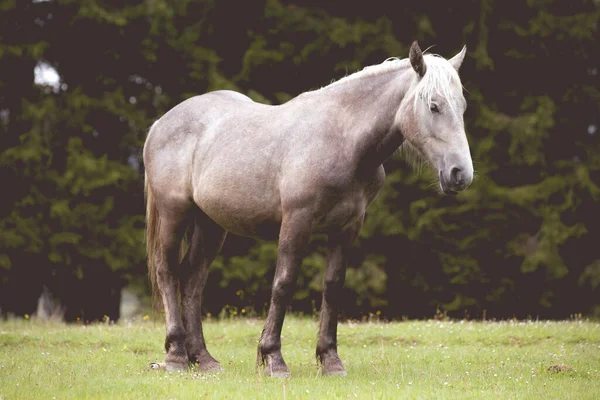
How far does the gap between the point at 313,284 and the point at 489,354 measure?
6.17m

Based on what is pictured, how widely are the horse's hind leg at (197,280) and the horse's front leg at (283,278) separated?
960 mm

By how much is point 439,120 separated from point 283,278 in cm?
193

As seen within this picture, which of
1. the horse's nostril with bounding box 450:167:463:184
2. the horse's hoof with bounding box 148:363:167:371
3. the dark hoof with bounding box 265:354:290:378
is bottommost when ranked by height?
the horse's hoof with bounding box 148:363:167:371

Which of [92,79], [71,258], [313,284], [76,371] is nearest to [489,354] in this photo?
[76,371]

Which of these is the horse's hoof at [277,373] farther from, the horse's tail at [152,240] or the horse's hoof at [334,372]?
the horse's tail at [152,240]

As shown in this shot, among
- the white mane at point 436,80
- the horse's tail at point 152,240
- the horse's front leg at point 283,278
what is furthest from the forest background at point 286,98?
the white mane at point 436,80

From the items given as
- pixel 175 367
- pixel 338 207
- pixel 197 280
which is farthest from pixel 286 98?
pixel 338 207

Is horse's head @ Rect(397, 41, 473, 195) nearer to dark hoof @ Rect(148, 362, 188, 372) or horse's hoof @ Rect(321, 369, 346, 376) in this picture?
horse's hoof @ Rect(321, 369, 346, 376)

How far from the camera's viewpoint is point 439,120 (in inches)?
243

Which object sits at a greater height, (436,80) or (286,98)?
(286,98)

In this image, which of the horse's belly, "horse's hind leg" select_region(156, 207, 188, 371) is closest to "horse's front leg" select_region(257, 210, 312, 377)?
the horse's belly

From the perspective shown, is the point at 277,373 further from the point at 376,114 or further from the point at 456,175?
the point at 376,114

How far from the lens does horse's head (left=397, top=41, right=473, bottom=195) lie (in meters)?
6.05

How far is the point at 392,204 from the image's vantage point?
14.8 meters
